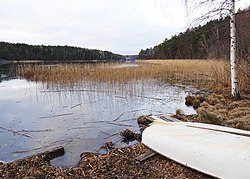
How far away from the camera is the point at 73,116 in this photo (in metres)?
6.25

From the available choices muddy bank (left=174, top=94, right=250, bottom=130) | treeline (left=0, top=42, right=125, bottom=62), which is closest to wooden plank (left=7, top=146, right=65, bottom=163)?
muddy bank (left=174, top=94, right=250, bottom=130)

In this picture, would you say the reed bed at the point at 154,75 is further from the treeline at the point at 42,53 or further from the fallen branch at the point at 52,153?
the treeline at the point at 42,53

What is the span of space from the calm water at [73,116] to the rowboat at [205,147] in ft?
3.98

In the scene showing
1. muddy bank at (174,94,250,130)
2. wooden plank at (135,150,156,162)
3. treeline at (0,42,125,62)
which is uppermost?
treeline at (0,42,125,62)

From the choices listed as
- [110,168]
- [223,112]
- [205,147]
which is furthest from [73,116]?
[205,147]

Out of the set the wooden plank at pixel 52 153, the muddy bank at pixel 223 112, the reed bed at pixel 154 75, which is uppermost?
the reed bed at pixel 154 75

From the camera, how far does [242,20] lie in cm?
911

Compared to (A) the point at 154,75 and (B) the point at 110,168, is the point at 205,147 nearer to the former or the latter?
(B) the point at 110,168

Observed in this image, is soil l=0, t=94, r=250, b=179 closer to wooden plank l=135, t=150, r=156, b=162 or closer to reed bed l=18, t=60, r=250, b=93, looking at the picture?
wooden plank l=135, t=150, r=156, b=162

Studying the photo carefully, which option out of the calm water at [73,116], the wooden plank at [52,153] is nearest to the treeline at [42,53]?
the calm water at [73,116]

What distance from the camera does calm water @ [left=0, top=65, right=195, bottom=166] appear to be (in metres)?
4.20

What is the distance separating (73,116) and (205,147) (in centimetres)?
434

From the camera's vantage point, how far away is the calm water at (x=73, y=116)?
4.20m

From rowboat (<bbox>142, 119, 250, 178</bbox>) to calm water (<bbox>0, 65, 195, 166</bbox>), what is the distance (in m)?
1.21
